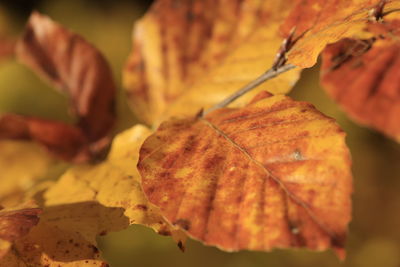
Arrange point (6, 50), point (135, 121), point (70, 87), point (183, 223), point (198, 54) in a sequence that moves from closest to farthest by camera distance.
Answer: point (183, 223) → point (198, 54) → point (70, 87) → point (6, 50) → point (135, 121)

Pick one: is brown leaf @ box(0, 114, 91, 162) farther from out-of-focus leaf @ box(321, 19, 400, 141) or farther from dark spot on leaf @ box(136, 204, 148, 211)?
out-of-focus leaf @ box(321, 19, 400, 141)

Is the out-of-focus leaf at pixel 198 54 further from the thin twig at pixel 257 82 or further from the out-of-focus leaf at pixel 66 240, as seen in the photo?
the out-of-focus leaf at pixel 66 240

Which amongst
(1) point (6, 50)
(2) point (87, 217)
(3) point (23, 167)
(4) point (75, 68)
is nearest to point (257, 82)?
(2) point (87, 217)

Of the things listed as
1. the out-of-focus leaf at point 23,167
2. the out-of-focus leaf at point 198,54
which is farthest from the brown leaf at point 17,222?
the out-of-focus leaf at point 23,167

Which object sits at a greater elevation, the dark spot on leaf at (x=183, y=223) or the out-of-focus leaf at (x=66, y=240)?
the dark spot on leaf at (x=183, y=223)

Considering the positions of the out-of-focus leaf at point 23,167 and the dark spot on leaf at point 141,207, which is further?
the out-of-focus leaf at point 23,167

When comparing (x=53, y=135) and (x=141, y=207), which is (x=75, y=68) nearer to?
(x=53, y=135)

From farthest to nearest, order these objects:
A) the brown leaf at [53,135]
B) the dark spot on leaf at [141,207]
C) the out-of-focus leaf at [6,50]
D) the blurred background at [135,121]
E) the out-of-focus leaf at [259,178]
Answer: the blurred background at [135,121] < the out-of-focus leaf at [6,50] < the brown leaf at [53,135] < the dark spot on leaf at [141,207] < the out-of-focus leaf at [259,178]
